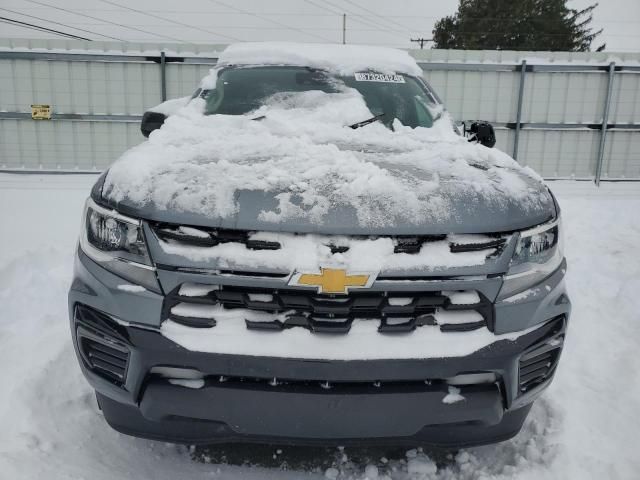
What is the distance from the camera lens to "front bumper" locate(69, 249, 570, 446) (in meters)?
1.63

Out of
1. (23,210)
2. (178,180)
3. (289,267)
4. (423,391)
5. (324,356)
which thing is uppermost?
(178,180)

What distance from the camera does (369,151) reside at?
2.27m

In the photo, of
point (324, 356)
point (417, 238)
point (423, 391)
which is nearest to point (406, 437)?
point (423, 391)

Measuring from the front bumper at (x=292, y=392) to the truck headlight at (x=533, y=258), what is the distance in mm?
71

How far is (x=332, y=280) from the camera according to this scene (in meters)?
1.61

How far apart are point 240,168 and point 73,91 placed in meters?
8.39

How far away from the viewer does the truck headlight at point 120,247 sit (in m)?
1.67

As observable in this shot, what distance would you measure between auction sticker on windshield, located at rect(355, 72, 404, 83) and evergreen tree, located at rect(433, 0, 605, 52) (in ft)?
102

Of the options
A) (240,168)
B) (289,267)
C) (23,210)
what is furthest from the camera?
(23,210)

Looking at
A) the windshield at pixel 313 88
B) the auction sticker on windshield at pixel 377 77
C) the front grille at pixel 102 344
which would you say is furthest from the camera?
the auction sticker on windshield at pixel 377 77

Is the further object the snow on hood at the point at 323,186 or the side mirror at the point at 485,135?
the side mirror at the point at 485,135

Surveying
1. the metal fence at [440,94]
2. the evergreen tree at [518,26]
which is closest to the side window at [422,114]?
the metal fence at [440,94]

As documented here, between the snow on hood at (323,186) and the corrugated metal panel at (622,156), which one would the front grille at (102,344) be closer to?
the snow on hood at (323,186)

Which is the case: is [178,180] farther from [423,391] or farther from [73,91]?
[73,91]
